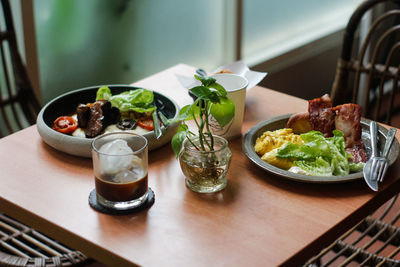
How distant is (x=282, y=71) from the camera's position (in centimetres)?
312

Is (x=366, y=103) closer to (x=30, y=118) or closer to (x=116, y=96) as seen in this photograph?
(x=116, y=96)

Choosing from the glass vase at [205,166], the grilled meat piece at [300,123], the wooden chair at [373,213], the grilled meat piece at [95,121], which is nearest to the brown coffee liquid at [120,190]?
the glass vase at [205,166]

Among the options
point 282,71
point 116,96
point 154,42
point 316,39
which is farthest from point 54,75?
point 316,39

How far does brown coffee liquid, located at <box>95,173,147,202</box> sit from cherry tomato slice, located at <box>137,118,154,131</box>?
0.28 metres

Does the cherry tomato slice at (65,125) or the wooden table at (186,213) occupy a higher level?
the cherry tomato slice at (65,125)

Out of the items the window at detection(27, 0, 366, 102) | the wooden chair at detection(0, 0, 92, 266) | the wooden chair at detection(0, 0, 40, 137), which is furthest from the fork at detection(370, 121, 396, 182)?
the window at detection(27, 0, 366, 102)

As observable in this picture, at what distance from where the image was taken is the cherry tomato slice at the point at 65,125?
132cm

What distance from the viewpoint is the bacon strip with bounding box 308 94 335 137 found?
130cm

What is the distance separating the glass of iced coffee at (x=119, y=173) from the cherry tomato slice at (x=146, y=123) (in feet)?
0.79

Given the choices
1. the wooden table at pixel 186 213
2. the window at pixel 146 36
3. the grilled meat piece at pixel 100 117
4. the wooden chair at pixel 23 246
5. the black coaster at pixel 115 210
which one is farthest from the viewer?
the window at pixel 146 36

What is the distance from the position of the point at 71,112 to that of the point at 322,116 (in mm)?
661

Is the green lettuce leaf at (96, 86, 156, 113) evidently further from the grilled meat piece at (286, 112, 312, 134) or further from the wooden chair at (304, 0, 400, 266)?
the wooden chair at (304, 0, 400, 266)

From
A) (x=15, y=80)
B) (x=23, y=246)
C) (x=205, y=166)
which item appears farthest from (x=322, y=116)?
(x=15, y=80)

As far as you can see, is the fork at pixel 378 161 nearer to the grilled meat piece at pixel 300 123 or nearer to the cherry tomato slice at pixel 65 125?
the grilled meat piece at pixel 300 123
